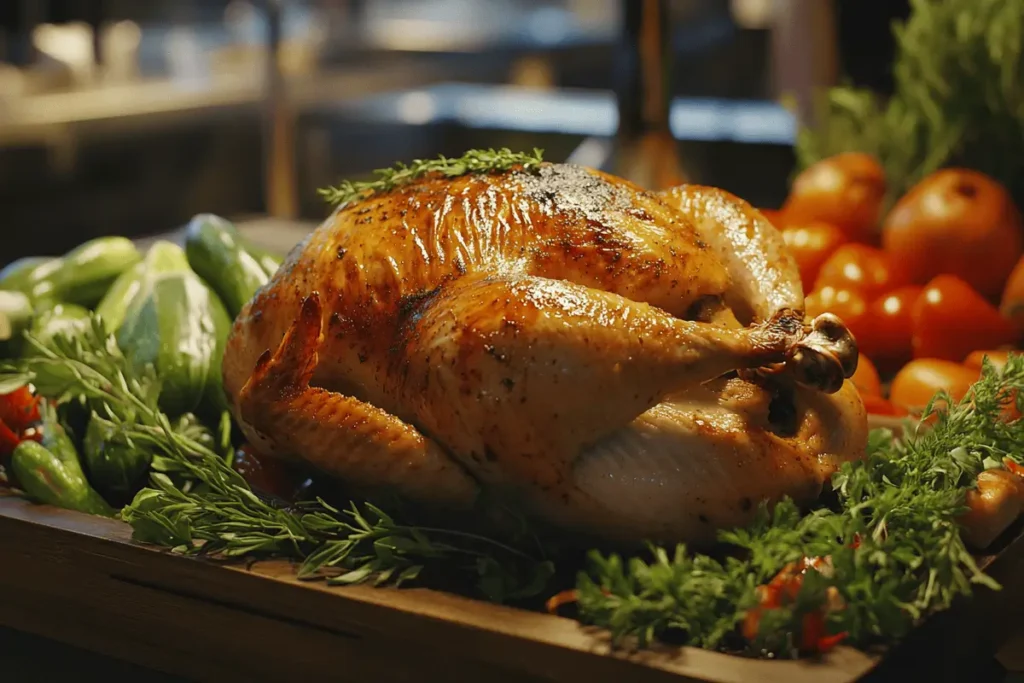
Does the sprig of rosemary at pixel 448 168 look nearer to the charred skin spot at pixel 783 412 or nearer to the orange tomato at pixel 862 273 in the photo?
the charred skin spot at pixel 783 412

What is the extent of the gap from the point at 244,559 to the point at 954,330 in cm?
159

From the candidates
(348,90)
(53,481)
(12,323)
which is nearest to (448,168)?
(53,481)

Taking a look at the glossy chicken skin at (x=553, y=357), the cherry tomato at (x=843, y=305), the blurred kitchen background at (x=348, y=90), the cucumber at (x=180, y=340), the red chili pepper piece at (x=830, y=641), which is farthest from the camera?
the blurred kitchen background at (x=348, y=90)

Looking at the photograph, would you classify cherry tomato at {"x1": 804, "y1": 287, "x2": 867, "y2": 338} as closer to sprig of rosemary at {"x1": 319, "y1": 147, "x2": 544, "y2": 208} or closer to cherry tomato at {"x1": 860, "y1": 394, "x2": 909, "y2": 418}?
cherry tomato at {"x1": 860, "y1": 394, "x2": 909, "y2": 418}

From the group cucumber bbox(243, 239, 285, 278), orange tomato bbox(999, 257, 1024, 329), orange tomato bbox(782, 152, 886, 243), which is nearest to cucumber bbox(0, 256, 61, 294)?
cucumber bbox(243, 239, 285, 278)

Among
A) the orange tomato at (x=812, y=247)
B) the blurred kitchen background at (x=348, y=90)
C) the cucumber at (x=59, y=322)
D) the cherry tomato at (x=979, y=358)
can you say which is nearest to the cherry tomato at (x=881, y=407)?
the cherry tomato at (x=979, y=358)

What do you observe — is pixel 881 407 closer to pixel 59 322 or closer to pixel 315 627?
pixel 315 627

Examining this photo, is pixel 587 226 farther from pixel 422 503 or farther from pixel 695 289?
pixel 422 503

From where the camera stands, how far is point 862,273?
2779mm

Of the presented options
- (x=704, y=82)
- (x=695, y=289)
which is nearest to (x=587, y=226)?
(x=695, y=289)

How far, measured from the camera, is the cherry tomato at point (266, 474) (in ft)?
6.31

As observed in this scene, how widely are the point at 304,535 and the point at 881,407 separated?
1174mm

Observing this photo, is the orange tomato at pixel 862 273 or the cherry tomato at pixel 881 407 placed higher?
the orange tomato at pixel 862 273

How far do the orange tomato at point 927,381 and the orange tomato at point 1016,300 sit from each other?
0.79 feet
